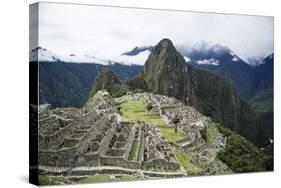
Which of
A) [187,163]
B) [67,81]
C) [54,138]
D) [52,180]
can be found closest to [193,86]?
[187,163]

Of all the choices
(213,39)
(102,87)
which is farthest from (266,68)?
(102,87)

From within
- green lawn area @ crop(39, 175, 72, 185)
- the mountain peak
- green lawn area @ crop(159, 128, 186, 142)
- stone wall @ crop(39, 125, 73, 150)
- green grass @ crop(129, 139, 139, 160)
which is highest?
the mountain peak

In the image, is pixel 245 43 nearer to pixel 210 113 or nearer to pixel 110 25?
pixel 210 113

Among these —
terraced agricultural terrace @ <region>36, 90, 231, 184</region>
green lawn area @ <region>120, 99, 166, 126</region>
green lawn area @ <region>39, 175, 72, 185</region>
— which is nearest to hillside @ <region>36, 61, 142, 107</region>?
terraced agricultural terrace @ <region>36, 90, 231, 184</region>

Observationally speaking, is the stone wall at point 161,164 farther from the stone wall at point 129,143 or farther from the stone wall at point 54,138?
the stone wall at point 54,138

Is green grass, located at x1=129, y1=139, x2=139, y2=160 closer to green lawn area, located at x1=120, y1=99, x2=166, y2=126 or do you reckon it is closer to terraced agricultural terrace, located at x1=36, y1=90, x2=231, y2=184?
terraced agricultural terrace, located at x1=36, y1=90, x2=231, y2=184

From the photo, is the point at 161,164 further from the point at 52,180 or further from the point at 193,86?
the point at 52,180
